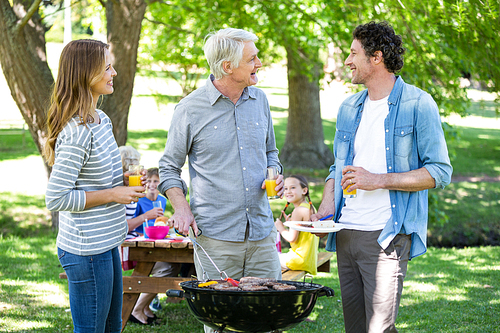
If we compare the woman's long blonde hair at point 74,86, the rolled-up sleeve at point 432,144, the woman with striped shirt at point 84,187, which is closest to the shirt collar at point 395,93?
the rolled-up sleeve at point 432,144

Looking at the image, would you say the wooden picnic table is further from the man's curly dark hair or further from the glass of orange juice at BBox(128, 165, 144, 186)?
the man's curly dark hair

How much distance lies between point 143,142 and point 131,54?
11.2 m

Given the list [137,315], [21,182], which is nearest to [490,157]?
[21,182]

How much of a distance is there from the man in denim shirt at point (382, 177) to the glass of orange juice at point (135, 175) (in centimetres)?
118

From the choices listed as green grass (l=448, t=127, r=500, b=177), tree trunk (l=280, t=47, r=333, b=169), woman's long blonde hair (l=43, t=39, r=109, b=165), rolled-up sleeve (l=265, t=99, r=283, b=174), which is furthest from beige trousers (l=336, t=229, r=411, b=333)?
tree trunk (l=280, t=47, r=333, b=169)

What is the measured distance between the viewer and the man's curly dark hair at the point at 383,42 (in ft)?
9.49

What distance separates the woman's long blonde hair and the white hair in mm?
→ 640

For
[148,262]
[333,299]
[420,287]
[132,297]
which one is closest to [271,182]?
[148,262]

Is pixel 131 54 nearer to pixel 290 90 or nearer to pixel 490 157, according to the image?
pixel 290 90

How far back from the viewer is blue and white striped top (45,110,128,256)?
258cm

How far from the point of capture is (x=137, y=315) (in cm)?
492

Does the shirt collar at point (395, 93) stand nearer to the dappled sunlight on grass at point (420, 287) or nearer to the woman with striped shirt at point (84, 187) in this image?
the woman with striped shirt at point (84, 187)

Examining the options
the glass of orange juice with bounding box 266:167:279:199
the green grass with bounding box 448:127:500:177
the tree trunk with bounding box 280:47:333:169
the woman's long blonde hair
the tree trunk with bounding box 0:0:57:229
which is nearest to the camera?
the woman's long blonde hair

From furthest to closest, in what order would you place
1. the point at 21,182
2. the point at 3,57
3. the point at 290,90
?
the point at 290,90
the point at 21,182
the point at 3,57
